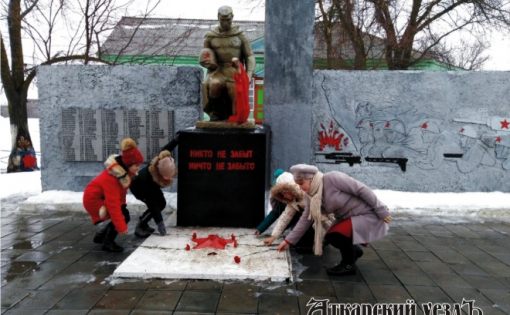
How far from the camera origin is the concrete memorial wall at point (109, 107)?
7.78 m

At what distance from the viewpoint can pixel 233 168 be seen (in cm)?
573

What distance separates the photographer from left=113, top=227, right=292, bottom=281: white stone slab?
4.15m

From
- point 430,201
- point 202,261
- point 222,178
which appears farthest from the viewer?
point 430,201

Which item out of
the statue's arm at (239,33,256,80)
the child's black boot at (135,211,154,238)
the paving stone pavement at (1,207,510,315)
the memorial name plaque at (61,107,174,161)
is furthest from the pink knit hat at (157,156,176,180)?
the memorial name plaque at (61,107,174,161)

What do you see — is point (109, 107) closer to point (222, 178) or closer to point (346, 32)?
Answer: point (222, 178)

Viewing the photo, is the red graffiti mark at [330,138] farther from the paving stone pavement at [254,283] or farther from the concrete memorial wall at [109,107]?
the paving stone pavement at [254,283]

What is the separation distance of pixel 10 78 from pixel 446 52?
50.6ft

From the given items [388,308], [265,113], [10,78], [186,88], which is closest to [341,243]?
[388,308]

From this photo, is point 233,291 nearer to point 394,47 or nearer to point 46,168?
point 46,168

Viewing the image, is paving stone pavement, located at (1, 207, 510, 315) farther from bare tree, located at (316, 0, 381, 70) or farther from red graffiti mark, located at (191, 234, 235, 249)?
bare tree, located at (316, 0, 381, 70)

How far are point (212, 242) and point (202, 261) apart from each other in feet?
1.75

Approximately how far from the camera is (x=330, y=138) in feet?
27.3

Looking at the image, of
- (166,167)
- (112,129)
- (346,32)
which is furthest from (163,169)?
(346,32)

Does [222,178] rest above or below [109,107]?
below
